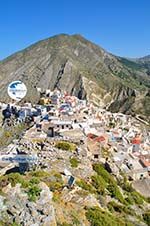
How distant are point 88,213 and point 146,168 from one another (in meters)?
20.5

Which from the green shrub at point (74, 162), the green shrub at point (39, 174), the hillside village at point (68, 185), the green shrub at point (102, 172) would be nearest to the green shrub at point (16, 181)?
the hillside village at point (68, 185)

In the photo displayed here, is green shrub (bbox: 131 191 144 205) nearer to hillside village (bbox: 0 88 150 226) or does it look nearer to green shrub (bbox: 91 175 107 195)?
hillside village (bbox: 0 88 150 226)

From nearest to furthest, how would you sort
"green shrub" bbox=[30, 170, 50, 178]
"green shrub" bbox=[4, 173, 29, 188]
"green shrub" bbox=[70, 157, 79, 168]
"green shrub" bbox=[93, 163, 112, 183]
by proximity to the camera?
"green shrub" bbox=[4, 173, 29, 188]
"green shrub" bbox=[30, 170, 50, 178]
"green shrub" bbox=[70, 157, 79, 168]
"green shrub" bbox=[93, 163, 112, 183]

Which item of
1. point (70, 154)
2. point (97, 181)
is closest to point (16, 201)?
point (97, 181)

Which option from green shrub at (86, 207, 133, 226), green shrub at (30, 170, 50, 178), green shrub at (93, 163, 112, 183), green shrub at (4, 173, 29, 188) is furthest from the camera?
green shrub at (93, 163, 112, 183)

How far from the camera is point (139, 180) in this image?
33.9 metres

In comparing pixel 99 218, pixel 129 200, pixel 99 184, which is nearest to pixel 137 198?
pixel 129 200

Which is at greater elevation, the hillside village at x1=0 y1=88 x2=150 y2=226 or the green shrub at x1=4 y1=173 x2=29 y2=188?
the green shrub at x1=4 y1=173 x2=29 y2=188

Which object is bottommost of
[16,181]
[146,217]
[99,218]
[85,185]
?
[146,217]

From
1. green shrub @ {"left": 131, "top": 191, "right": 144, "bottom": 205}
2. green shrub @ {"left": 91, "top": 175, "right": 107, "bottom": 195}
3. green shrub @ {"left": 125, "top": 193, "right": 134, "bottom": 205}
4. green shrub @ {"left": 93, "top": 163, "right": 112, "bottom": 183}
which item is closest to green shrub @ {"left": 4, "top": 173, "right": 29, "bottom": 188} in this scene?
green shrub @ {"left": 91, "top": 175, "right": 107, "bottom": 195}

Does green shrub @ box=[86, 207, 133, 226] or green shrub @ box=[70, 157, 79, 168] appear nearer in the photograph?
green shrub @ box=[86, 207, 133, 226]

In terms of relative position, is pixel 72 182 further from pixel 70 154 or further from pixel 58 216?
pixel 70 154

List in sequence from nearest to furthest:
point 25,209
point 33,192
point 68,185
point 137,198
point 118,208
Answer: point 25,209, point 33,192, point 68,185, point 118,208, point 137,198

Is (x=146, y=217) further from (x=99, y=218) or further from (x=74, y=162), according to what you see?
(x=99, y=218)
